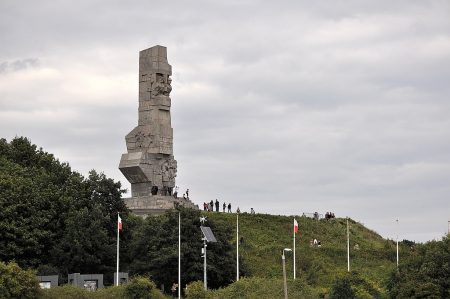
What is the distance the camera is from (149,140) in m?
66.8

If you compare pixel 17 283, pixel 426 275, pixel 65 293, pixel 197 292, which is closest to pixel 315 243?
pixel 197 292

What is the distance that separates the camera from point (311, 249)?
6519 centimetres

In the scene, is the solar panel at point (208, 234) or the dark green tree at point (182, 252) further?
the dark green tree at point (182, 252)

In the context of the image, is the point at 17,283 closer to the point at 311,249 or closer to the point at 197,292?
the point at 197,292

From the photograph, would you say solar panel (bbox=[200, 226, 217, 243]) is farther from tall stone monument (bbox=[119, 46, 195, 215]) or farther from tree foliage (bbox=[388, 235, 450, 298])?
tall stone monument (bbox=[119, 46, 195, 215])

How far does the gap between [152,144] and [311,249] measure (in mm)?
13510

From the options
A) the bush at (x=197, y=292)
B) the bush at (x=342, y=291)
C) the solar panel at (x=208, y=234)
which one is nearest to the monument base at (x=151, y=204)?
the solar panel at (x=208, y=234)

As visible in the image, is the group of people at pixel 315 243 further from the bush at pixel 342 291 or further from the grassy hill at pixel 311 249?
the bush at pixel 342 291

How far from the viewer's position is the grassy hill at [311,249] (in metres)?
57.0

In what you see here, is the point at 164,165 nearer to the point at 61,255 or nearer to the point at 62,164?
the point at 62,164

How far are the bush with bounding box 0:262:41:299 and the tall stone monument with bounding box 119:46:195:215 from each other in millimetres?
22405

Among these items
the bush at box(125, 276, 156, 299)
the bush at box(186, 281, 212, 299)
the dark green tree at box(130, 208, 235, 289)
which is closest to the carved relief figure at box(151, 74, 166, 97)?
the dark green tree at box(130, 208, 235, 289)

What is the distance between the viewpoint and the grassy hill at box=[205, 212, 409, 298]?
5697 centimetres

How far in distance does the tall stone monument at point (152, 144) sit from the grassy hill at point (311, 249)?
14.2 feet
